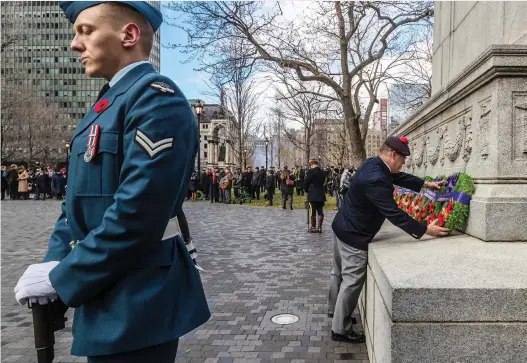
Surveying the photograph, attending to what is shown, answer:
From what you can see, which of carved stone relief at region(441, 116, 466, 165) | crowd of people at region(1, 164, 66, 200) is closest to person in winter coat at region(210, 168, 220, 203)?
crowd of people at region(1, 164, 66, 200)

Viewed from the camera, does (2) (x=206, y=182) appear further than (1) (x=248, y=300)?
Yes

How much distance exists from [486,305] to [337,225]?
7.09 ft

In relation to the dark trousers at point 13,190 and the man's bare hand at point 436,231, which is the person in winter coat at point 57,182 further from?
the man's bare hand at point 436,231

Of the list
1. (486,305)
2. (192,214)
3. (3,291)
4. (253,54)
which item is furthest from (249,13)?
(486,305)

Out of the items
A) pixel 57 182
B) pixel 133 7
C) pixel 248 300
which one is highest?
pixel 133 7

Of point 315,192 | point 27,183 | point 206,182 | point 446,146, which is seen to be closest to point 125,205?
point 446,146

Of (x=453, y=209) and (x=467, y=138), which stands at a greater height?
(x=467, y=138)

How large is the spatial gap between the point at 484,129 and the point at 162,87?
10.7ft

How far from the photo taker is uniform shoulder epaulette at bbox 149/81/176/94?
Result: 5.35ft

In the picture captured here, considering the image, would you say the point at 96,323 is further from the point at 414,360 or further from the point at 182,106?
the point at 414,360

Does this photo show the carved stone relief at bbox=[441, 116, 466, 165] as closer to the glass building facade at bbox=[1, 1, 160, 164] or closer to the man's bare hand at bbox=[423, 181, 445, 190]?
the man's bare hand at bbox=[423, 181, 445, 190]

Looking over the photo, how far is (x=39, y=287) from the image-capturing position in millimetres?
1573

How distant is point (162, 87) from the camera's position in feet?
5.40

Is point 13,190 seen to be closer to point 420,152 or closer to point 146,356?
point 420,152
